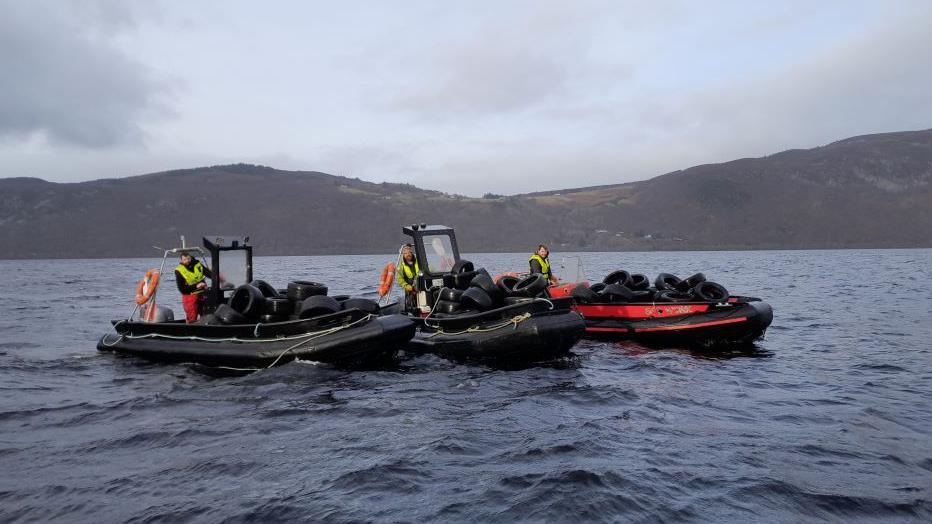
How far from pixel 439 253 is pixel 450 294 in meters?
1.95

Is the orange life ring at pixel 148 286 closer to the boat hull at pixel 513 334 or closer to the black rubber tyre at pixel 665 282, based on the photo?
the boat hull at pixel 513 334

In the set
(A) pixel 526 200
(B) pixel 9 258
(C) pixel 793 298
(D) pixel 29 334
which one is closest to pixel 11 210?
(B) pixel 9 258

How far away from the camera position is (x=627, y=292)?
48.4ft

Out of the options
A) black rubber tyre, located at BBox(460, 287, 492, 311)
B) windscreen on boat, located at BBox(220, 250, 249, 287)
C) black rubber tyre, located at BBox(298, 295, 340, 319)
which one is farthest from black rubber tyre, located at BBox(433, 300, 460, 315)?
windscreen on boat, located at BBox(220, 250, 249, 287)

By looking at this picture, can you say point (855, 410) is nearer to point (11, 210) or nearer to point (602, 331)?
point (602, 331)

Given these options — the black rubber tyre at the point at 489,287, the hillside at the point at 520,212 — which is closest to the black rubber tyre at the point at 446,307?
the black rubber tyre at the point at 489,287

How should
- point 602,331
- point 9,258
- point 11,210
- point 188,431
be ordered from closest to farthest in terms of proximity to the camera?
point 188,431
point 602,331
point 9,258
point 11,210

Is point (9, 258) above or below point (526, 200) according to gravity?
below

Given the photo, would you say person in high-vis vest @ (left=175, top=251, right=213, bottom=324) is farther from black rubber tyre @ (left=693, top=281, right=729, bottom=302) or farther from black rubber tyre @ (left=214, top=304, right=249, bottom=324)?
black rubber tyre @ (left=693, top=281, right=729, bottom=302)

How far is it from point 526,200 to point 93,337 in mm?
158321

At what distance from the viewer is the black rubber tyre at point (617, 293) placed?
14.7 meters

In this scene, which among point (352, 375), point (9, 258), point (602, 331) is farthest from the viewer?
point (9, 258)

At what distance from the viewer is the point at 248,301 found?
1160 centimetres

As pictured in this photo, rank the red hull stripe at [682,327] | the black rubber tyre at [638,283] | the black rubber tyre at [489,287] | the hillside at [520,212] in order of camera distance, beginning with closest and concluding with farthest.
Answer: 1. the black rubber tyre at [489,287]
2. the red hull stripe at [682,327]
3. the black rubber tyre at [638,283]
4. the hillside at [520,212]
